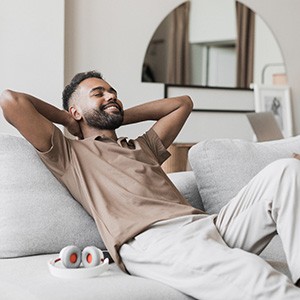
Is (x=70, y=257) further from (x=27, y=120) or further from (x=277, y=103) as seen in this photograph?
(x=277, y=103)

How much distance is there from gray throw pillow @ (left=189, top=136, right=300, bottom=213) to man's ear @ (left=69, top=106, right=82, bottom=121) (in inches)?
20.2

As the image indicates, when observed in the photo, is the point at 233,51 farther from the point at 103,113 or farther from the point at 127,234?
the point at 127,234

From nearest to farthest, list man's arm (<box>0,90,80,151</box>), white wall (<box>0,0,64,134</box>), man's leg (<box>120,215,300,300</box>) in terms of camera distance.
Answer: man's leg (<box>120,215,300,300</box>) < man's arm (<box>0,90,80,151</box>) < white wall (<box>0,0,64,134</box>)

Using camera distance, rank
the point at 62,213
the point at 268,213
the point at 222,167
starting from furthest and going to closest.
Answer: the point at 222,167 < the point at 62,213 < the point at 268,213

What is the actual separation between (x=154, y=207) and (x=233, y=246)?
297 millimetres

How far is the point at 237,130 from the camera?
5660mm

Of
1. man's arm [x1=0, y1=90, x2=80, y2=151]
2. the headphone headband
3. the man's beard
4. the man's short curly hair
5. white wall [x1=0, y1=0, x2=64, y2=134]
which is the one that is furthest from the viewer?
white wall [x1=0, y1=0, x2=64, y2=134]

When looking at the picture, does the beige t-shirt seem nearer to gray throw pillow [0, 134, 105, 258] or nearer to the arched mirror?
gray throw pillow [0, 134, 105, 258]

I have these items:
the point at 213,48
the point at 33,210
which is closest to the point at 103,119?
the point at 33,210

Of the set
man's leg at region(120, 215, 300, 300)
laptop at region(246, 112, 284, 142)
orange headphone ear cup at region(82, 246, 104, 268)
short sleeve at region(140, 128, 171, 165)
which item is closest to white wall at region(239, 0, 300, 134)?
laptop at region(246, 112, 284, 142)

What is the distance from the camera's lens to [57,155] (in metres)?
2.56

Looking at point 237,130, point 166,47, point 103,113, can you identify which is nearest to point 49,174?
point 103,113

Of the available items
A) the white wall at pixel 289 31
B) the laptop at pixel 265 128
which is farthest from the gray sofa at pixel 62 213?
the white wall at pixel 289 31

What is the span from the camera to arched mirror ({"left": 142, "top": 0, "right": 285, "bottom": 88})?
5262mm
